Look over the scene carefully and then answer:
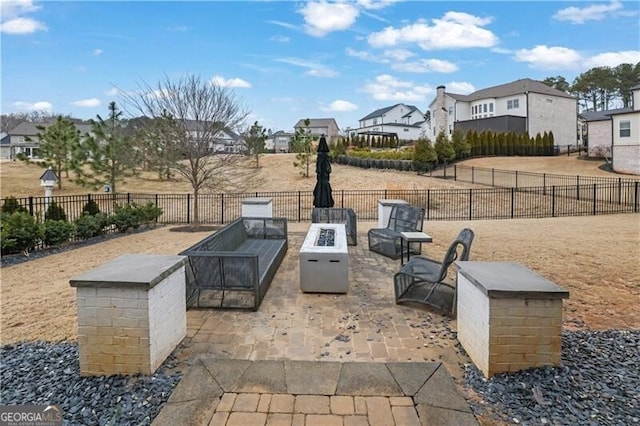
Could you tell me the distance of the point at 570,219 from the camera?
14266 millimetres

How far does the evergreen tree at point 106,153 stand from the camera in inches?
872

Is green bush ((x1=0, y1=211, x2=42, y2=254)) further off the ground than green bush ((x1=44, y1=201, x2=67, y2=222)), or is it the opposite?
green bush ((x1=44, y1=201, x2=67, y2=222))

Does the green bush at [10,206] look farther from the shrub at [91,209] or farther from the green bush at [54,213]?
the shrub at [91,209]

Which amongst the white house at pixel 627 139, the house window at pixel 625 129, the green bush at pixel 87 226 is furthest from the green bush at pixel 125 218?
the house window at pixel 625 129

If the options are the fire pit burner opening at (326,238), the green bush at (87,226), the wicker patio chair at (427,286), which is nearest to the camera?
the wicker patio chair at (427,286)

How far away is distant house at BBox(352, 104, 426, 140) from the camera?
6156 cm

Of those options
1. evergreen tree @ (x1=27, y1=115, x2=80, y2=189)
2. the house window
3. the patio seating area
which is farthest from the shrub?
the house window

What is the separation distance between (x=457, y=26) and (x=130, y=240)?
499 inches

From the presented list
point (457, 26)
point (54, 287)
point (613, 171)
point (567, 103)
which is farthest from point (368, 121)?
point (54, 287)

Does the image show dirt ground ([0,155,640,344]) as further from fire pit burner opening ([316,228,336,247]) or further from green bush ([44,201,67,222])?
fire pit burner opening ([316,228,336,247])

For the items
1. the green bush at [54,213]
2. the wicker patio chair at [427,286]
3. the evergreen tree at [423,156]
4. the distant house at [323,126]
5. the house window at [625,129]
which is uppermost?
the distant house at [323,126]

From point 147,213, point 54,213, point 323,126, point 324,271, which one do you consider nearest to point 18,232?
point 54,213

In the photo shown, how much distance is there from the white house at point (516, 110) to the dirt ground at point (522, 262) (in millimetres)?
25973

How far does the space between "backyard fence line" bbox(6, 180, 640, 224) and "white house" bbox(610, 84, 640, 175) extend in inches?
251
